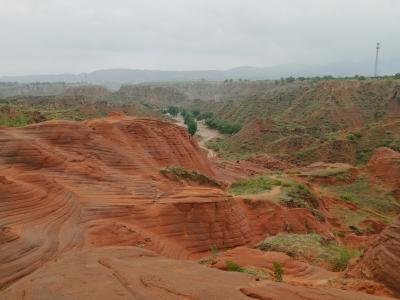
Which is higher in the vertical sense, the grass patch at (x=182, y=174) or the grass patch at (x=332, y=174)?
the grass patch at (x=182, y=174)

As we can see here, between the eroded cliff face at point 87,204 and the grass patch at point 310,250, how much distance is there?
2048 millimetres

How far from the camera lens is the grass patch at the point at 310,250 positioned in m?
14.0

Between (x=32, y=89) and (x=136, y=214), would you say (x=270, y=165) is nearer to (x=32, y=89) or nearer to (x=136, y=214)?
(x=136, y=214)

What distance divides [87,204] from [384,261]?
881 cm

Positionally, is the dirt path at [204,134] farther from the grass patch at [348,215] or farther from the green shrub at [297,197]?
the green shrub at [297,197]

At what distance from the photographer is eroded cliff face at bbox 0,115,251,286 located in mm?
12680

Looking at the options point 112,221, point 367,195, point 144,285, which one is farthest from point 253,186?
point 144,285

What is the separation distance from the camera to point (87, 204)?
15773 mm

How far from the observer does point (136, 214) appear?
16375 mm

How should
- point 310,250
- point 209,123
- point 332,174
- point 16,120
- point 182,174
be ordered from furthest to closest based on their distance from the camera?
point 209,123, point 16,120, point 332,174, point 182,174, point 310,250

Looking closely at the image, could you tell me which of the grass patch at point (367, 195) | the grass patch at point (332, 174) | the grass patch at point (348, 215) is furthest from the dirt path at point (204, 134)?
the grass patch at point (348, 215)

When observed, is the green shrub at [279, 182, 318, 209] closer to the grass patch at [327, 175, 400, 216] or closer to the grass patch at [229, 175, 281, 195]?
the grass patch at [229, 175, 281, 195]

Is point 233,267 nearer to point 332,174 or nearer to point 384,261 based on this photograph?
point 384,261

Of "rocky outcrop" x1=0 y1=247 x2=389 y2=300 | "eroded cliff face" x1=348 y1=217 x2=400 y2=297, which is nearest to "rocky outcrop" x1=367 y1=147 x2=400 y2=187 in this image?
"eroded cliff face" x1=348 y1=217 x2=400 y2=297
